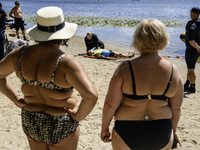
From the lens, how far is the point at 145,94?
1.77 metres

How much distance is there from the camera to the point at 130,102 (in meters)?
1.82

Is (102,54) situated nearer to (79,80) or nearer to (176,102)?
(176,102)

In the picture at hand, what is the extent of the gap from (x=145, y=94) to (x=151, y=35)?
1.49 feet

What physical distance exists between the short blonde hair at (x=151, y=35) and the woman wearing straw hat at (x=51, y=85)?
0.51 m

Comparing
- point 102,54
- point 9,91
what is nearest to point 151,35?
point 9,91

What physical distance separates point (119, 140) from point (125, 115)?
0.22 m

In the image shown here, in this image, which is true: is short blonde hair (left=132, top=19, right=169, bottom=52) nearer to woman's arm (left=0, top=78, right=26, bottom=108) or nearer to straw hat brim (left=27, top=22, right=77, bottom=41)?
straw hat brim (left=27, top=22, right=77, bottom=41)

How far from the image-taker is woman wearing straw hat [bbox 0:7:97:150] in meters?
1.70

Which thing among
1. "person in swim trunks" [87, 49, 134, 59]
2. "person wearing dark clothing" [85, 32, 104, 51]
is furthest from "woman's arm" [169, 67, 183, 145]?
"person wearing dark clothing" [85, 32, 104, 51]

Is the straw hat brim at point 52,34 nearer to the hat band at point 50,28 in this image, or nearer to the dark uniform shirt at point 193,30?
the hat band at point 50,28

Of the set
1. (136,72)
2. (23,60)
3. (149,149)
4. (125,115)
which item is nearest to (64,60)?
(23,60)

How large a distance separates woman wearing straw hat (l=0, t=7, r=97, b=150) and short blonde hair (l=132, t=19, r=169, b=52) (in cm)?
51

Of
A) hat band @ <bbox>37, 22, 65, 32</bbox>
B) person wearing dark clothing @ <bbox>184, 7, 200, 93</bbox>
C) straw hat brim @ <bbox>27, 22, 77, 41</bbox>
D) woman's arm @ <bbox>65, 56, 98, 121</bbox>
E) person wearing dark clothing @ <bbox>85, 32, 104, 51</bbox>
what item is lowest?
person wearing dark clothing @ <bbox>85, 32, 104, 51</bbox>

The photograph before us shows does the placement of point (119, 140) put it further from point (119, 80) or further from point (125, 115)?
point (119, 80)
